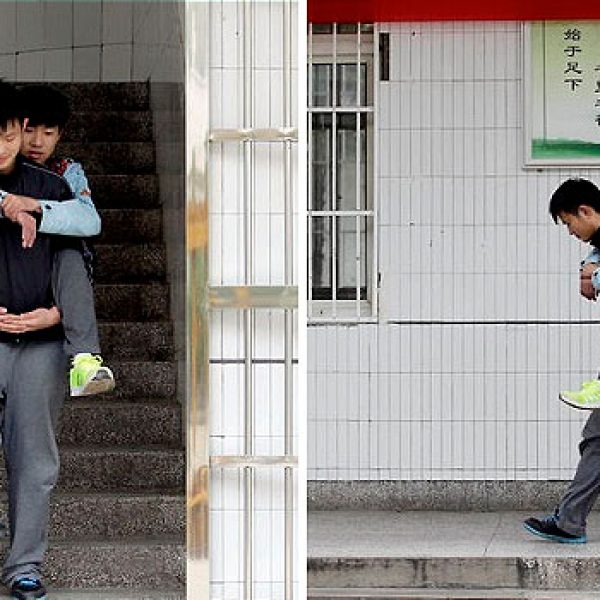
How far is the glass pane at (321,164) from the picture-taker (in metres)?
10.6

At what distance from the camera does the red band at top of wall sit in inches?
392

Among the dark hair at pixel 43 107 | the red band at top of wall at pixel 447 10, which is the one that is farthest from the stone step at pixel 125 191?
the dark hair at pixel 43 107

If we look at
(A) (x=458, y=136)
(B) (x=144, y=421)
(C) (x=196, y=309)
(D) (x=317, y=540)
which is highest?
(A) (x=458, y=136)

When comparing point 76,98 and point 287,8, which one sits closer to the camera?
point 287,8

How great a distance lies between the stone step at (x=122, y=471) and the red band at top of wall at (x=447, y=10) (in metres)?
3.16

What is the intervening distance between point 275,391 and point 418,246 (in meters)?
4.34

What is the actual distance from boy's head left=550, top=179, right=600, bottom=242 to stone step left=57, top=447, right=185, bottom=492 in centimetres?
232

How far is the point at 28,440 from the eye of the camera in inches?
264

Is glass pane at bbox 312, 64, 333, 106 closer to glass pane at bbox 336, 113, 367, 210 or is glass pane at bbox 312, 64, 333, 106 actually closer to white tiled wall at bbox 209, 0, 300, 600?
glass pane at bbox 336, 113, 367, 210

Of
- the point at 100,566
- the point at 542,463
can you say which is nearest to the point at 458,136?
the point at 542,463

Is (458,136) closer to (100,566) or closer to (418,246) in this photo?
(418,246)

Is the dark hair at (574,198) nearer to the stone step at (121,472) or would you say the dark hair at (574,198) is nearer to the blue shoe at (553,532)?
the blue shoe at (553,532)

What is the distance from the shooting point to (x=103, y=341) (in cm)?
923

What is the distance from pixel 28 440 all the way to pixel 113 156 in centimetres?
436
